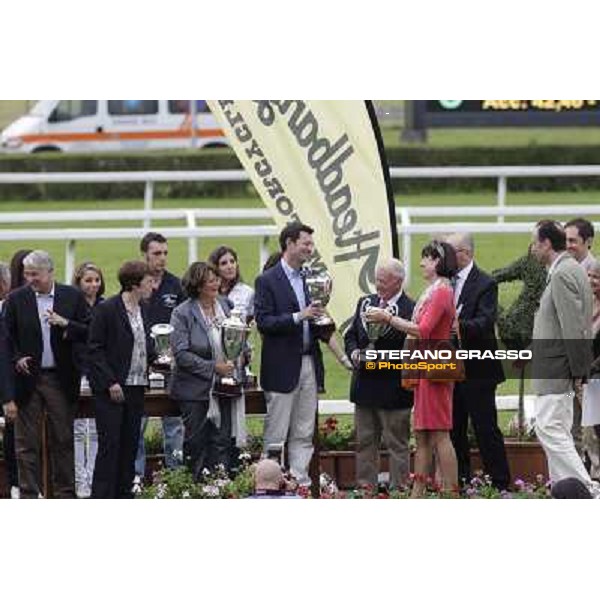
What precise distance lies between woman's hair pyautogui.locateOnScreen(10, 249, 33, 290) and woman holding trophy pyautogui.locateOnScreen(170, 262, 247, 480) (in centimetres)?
83

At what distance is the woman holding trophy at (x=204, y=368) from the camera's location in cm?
1120

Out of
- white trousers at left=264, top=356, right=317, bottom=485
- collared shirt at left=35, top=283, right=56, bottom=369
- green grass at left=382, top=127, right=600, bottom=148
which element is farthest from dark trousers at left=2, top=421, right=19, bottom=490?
green grass at left=382, top=127, right=600, bottom=148

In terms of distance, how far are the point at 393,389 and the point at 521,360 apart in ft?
2.15

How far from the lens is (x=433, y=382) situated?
430 inches

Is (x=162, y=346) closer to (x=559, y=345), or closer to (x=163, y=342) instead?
(x=163, y=342)

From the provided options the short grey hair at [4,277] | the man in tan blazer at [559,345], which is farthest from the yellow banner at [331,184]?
the short grey hair at [4,277]

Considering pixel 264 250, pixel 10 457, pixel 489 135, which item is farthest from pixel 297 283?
pixel 489 135

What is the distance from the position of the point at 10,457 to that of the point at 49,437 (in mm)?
301

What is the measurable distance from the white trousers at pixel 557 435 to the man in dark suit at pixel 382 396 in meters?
0.66

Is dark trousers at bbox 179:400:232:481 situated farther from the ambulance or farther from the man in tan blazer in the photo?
the ambulance

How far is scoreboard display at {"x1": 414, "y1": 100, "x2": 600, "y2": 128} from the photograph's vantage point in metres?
12.0

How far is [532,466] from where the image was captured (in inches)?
453

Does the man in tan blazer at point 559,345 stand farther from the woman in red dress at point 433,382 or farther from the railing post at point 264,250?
the railing post at point 264,250

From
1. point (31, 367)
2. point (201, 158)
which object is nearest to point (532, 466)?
point (31, 367)
